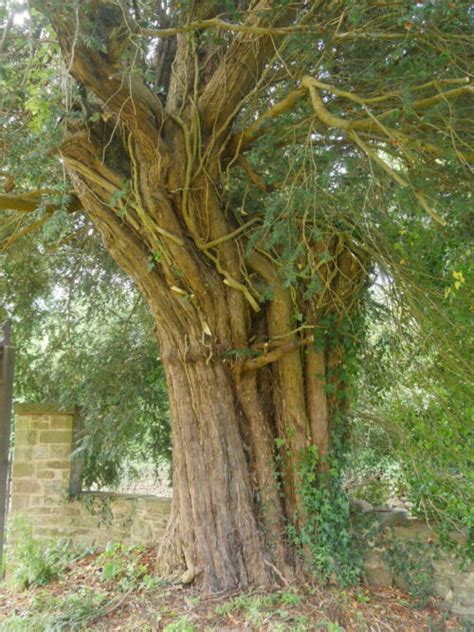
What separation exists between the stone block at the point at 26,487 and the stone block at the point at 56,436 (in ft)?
1.56

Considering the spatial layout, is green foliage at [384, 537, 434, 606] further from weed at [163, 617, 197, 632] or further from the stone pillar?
the stone pillar

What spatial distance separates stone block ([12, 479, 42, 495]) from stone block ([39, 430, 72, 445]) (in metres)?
0.48

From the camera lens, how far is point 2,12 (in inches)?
136

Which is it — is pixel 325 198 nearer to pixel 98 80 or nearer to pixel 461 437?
pixel 98 80

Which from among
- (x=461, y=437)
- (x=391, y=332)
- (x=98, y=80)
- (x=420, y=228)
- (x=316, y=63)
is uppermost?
(x=316, y=63)

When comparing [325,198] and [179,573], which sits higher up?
[325,198]

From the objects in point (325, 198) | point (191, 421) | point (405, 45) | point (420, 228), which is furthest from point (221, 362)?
point (405, 45)

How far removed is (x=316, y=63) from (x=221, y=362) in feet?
7.94

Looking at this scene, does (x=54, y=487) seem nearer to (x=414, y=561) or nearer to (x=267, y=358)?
(x=267, y=358)

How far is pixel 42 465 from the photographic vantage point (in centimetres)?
613

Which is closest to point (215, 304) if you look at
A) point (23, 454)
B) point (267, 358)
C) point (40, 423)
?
point (267, 358)

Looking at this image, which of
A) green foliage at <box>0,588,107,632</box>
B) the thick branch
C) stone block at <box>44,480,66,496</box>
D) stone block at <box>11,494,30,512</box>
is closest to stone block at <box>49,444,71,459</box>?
stone block at <box>44,480,66,496</box>

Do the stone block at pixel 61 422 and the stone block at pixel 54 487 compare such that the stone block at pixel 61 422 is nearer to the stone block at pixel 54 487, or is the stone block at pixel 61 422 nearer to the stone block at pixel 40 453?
the stone block at pixel 40 453

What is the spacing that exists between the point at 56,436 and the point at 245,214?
3421 mm
